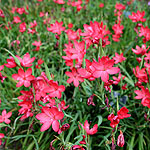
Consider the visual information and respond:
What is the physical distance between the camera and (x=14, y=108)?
82.9 inches

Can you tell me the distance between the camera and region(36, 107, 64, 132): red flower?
3.97 ft

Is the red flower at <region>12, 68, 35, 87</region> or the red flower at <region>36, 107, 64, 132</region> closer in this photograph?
the red flower at <region>36, 107, 64, 132</region>

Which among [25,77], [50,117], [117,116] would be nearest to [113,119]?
[117,116]

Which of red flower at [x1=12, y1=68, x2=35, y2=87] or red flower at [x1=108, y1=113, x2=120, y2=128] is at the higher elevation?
red flower at [x1=12, y1=68, x2=35, y2=87]

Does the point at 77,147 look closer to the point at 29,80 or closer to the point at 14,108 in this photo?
the point at 29,80

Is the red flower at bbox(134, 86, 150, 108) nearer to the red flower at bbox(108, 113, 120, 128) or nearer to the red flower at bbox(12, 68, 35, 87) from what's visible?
the red flower at bbox(108, 113, 120, 128)

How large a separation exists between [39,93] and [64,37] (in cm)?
192

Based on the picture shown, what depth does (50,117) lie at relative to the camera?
1.28m

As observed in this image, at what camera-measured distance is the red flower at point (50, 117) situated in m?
1.21

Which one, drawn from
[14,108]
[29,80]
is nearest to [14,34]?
[14,108]

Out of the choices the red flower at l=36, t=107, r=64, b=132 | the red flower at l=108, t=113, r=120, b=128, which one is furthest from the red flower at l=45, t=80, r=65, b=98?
the red flower at l=108, t=113, r=120, b=128

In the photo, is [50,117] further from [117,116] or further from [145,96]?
[145,96]

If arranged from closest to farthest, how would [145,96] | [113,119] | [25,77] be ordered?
[113,119] < [25,77] < [145,96]

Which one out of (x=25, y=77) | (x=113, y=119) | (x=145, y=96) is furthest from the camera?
(x=145, y=96)
